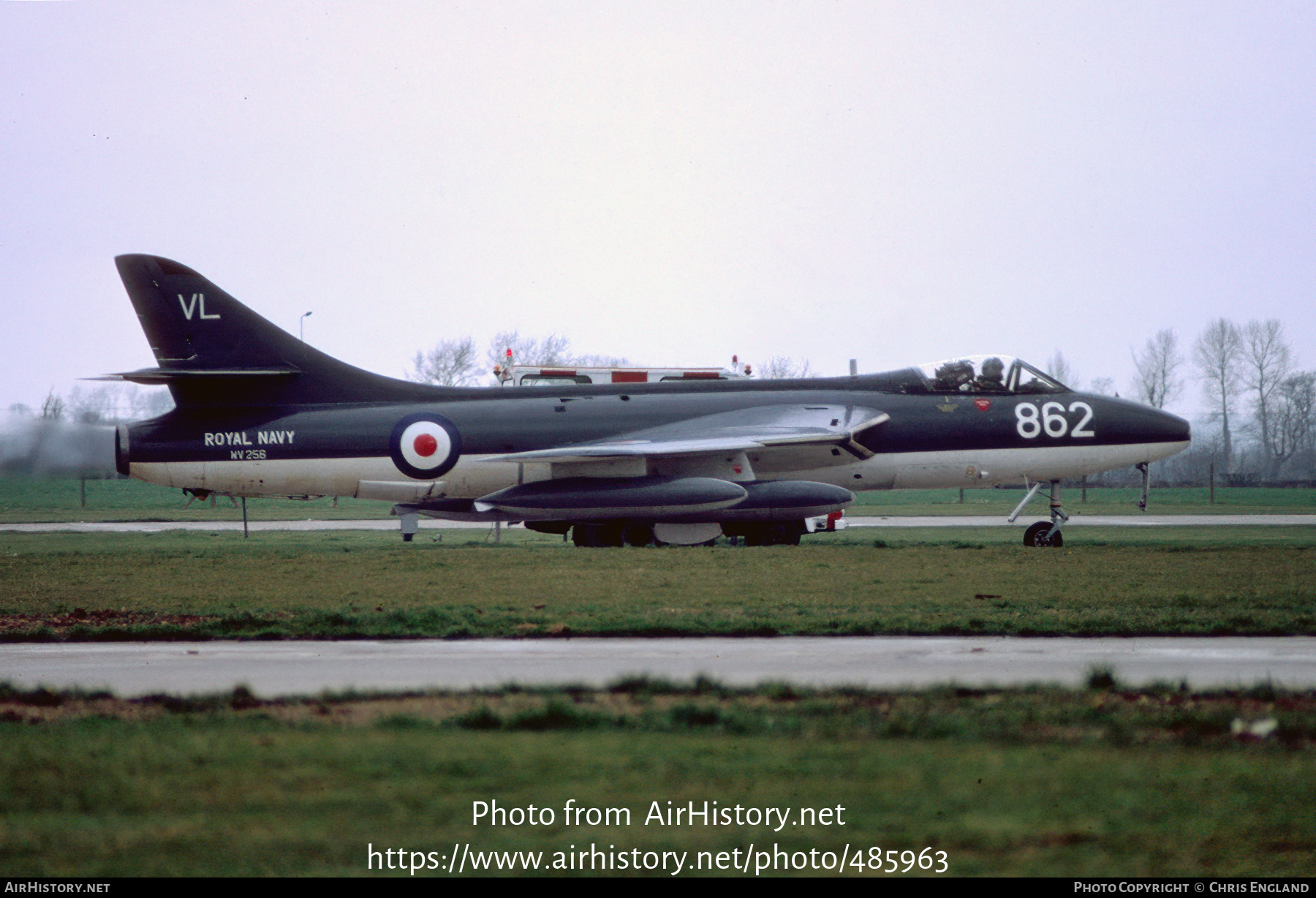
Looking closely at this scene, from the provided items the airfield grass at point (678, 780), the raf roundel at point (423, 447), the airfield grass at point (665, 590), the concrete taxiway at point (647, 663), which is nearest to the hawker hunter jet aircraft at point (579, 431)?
the raf roundel at point (423, 447)

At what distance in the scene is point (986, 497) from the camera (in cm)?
Result: 5416

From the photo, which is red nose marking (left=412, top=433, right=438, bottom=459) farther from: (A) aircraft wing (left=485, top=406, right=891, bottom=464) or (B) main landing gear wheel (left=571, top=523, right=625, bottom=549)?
(B) main landing gear wheel (left=571, top=523, right=625, bottom=549)

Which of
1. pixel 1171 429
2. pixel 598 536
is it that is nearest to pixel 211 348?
pixel 598 536

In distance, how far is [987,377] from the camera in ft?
72.0

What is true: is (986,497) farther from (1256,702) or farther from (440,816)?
(440,816)

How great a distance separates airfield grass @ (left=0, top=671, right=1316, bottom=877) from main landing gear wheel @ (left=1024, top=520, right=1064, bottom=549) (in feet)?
43.3

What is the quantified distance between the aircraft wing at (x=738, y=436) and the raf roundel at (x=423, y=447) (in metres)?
0.76

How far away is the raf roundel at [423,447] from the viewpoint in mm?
21172

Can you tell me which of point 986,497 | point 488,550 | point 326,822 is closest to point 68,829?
point 326,822

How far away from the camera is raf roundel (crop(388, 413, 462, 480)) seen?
2117cm

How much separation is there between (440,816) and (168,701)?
330cm

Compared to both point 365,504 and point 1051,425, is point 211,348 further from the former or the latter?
point 365,504

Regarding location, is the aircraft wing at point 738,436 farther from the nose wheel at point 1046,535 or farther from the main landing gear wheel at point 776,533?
the nose wheel at point 1046,535

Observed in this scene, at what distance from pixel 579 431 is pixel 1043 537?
8249 millimetres
